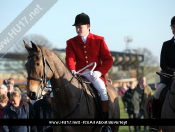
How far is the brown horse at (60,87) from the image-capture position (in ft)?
19.8

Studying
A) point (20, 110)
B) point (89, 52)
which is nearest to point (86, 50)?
point (89, 52)

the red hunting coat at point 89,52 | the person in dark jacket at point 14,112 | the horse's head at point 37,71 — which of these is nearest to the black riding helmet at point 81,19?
the red hunting coat at point 89,52

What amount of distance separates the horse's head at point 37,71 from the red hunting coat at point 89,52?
122 centimetres

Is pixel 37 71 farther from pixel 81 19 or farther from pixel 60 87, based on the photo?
pixel 81 19

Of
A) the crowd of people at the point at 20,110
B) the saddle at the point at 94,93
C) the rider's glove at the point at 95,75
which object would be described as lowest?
the crowd of people at the point at 20,110

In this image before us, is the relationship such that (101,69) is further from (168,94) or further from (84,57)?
(168,94)

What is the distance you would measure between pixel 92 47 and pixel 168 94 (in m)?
1.62

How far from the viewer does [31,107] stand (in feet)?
28.5

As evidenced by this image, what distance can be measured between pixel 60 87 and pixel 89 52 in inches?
50.5

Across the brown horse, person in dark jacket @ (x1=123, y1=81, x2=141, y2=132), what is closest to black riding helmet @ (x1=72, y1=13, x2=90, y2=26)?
the brown horse

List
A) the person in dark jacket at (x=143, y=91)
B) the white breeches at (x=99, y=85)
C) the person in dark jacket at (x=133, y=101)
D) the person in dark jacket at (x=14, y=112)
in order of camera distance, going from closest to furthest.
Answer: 1. the white breeches at (x=99, y=85)
2. the person in dark jacket at (x=14, y=112)
3. the person in dark jacket at (x=143, y=91)
4. the person in dark jacket at (x=133, y=101)

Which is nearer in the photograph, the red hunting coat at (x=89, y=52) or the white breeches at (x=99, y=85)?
the white breeches at (x=99, y=85)

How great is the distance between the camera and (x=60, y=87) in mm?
6473

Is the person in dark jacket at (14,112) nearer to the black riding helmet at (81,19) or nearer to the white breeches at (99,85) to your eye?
the white breeches at (99,85)
